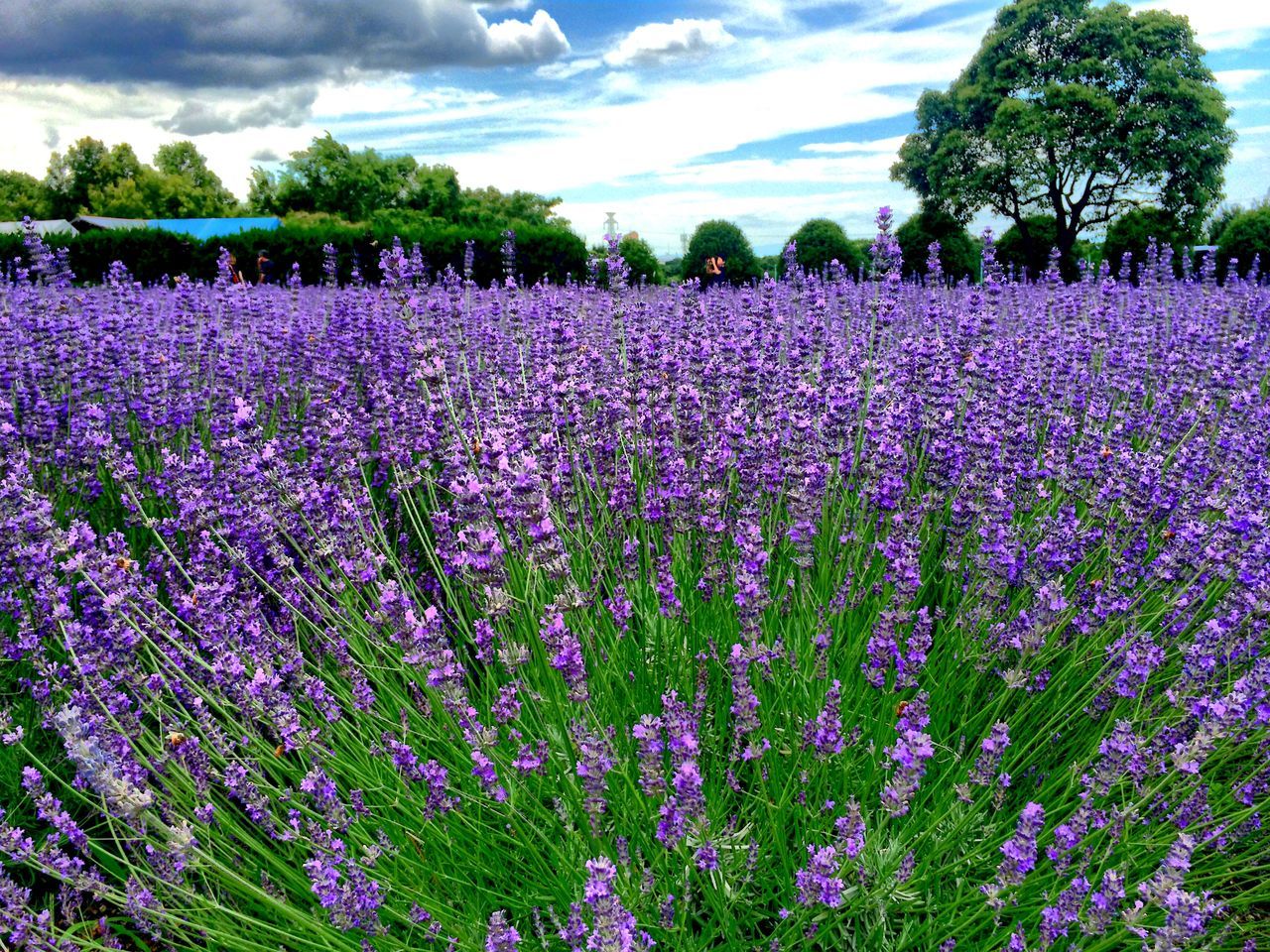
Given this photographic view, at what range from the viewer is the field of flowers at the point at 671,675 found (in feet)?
6.60

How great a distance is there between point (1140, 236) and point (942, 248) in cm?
466

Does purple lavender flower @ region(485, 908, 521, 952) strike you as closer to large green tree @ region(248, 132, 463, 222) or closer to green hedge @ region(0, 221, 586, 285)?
green hedge @ region(0, 221, 586, 285)

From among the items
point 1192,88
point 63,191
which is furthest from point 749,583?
point 63,191

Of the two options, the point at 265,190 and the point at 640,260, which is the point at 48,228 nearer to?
the point at 265,190

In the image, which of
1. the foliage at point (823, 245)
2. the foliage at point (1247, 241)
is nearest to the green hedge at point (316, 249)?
the foliage at point (823, 245)

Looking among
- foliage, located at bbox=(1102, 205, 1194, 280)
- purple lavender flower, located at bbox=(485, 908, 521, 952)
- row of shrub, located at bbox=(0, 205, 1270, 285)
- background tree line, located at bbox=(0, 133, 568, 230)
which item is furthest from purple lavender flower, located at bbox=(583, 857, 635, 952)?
background tree line, located at bbox=(0, 133, 568, 230)

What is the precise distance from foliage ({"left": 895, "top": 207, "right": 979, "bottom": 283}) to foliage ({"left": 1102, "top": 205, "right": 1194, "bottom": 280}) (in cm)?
319

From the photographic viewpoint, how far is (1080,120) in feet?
80.1

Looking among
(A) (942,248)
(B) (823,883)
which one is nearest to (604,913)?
(B) (823,883)

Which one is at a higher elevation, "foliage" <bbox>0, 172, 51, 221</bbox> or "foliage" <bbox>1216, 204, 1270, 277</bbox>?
"foliage" <bbox>0, 172, 51, 221</bbox>

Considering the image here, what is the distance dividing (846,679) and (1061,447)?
172 centimetres

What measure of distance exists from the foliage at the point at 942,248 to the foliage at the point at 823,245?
135 centimetres

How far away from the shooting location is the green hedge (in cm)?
1936

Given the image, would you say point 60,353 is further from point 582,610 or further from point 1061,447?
point 1061,447
